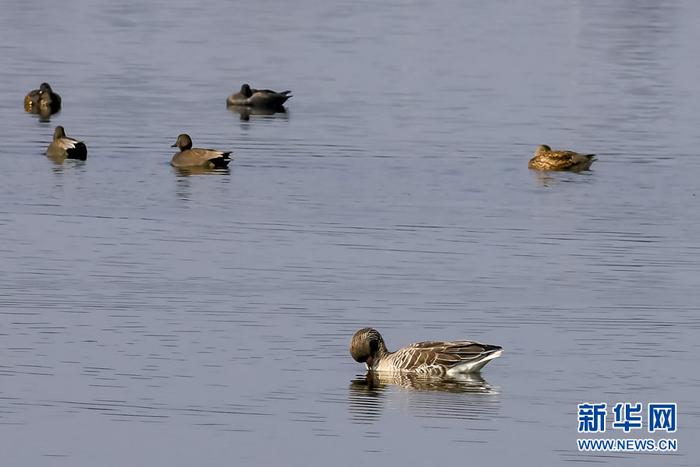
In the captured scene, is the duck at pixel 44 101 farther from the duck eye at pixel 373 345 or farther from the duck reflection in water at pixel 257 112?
the duck eye at pixel 373 345

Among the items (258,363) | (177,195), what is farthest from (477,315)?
(177,195)

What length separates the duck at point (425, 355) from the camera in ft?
70.9

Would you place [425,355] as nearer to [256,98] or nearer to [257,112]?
[257,112]

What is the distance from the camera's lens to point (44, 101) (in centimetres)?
4453

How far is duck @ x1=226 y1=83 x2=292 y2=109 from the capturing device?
149 feet

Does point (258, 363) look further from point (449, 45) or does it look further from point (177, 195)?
point (449, 45)

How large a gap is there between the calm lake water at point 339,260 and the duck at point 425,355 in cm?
23

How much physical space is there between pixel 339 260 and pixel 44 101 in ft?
60.3

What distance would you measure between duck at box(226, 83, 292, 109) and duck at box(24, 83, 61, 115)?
13.5 ft

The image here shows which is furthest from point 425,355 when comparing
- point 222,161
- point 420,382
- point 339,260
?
point 222,161

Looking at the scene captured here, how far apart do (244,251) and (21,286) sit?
3900 mm

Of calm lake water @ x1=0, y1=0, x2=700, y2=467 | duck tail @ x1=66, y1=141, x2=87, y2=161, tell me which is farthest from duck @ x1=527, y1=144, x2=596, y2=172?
duck tail @ x1=66, y1=141, x2=87, y2=161

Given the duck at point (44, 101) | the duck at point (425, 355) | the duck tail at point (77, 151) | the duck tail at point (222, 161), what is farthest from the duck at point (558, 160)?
the duck at point (425, 355)

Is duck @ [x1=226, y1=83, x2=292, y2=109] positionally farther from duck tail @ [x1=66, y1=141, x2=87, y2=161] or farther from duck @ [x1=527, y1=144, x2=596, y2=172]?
duck @ [x1=527, y1=144, x2=596, y2=172]
